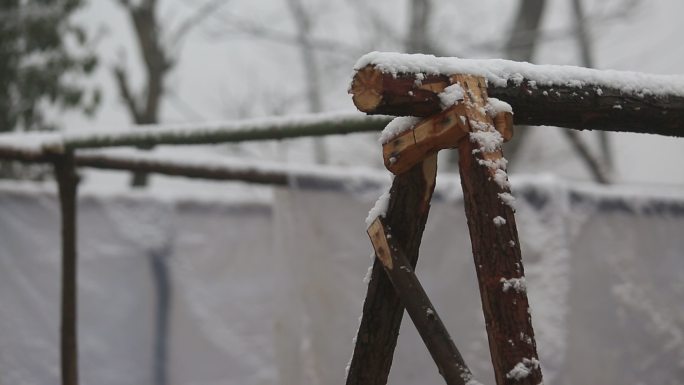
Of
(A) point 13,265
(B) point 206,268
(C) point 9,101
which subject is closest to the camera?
(A) point 13,265

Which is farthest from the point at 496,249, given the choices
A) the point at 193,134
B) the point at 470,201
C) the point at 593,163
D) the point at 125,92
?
the point at 125,92

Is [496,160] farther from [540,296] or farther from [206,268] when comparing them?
[206,268]

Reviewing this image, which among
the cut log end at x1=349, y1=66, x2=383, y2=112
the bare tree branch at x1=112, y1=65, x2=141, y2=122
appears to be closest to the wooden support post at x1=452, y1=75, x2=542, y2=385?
the cut log end at x1=349, y1=66, x2=383, y2=112

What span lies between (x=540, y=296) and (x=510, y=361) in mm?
1973

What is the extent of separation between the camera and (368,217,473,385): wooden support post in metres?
1.59

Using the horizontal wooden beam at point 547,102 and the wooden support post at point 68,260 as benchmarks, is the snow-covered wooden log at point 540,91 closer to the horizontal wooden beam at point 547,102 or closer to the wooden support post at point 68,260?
the horizontal wooden beam at point 547,102

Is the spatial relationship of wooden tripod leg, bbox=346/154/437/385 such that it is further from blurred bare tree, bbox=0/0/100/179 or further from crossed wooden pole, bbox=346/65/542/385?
blurred bare tree, bbox=0/0/100/179

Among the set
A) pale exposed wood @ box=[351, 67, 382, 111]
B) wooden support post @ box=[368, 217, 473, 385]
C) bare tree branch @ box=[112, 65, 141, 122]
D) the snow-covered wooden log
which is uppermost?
bare tree branch @ box=[112, 65, 141, 122]

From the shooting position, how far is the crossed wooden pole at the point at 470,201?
4.66 feet

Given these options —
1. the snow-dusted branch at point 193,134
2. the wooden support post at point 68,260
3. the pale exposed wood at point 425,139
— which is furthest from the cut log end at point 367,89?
the wooden support post at point 68,260

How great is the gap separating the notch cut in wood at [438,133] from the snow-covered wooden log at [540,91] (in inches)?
1.1

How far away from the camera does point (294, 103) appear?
62.4ft

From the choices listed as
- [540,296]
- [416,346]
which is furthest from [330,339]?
[540,296]

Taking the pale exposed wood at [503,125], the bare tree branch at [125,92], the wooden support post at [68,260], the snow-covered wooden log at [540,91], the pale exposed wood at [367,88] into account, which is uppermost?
the bare tree branch at [125,92]
